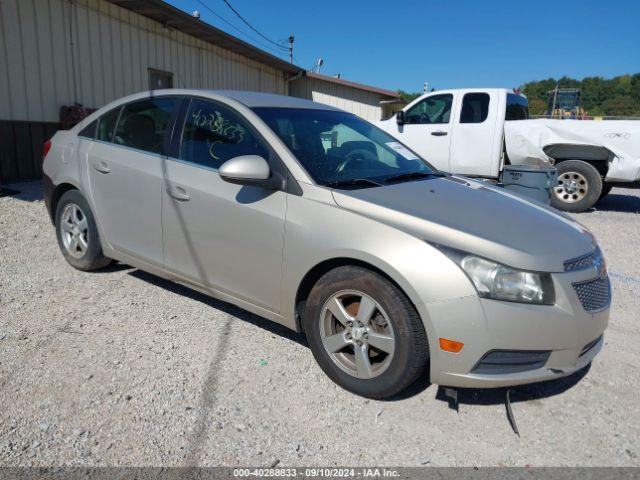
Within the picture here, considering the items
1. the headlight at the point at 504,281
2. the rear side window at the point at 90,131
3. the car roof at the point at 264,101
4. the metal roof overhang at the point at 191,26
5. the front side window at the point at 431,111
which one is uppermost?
the metal roof overhang at the point at 191,26

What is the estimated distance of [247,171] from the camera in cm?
289

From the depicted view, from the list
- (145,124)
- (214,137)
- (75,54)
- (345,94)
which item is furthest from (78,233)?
(345,94)

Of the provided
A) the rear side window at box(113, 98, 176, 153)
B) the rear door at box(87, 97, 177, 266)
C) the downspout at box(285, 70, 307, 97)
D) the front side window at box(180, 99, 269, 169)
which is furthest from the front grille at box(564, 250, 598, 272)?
the downspout at box(285, 70, 307, 97)

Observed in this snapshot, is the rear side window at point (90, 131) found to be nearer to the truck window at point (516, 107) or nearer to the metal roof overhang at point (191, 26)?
the metal roof overhang at point (191, 26)

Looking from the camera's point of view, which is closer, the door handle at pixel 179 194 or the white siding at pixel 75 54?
the door handle at pixel 179 194

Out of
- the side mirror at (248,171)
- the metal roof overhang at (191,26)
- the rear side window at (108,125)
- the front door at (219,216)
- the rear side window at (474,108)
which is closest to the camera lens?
the side mirror at (248,171)

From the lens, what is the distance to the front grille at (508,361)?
242 cm

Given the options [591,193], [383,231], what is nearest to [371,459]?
[383,231]

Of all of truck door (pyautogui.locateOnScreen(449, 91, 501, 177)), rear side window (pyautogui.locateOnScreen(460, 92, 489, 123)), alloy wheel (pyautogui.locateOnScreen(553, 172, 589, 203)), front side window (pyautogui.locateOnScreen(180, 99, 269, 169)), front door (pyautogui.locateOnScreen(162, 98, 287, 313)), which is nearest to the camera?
front door (pyautogui.locateOnScreen(162, 98, 287, 313))

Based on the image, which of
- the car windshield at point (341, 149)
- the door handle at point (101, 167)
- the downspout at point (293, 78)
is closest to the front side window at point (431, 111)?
the car windshield at point (341, 149)

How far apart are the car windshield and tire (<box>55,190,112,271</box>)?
6.34 ft

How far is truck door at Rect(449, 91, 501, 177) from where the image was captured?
8.62 meters

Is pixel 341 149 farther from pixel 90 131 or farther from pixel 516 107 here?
pixel 516 107

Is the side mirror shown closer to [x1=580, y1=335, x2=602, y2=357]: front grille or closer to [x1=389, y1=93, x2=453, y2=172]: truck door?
[x1=580, y1=335, x2=602, y2=357]: front grille
